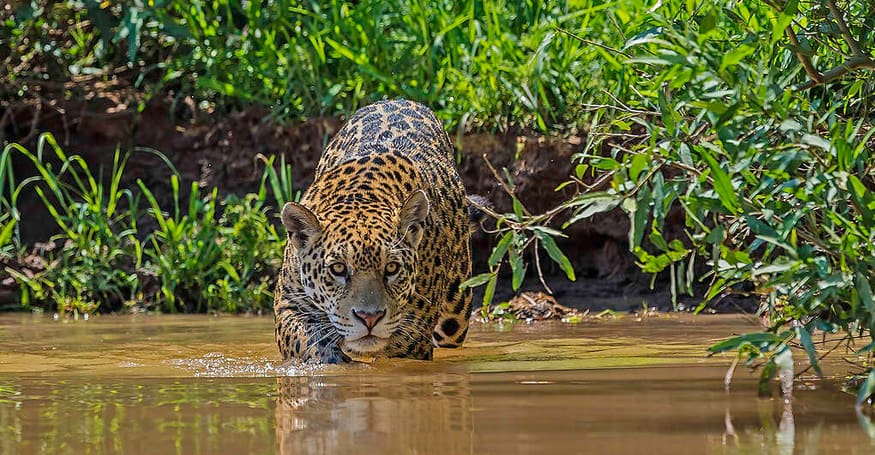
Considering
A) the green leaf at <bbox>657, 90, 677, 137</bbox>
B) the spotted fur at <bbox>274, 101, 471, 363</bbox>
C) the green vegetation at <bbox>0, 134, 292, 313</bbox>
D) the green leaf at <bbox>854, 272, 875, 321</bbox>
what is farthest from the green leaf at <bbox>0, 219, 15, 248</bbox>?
the green leaf at <bbox>854, 272, 875, 321</bbox>

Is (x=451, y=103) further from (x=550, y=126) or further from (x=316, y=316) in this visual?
(x=316, y=316)

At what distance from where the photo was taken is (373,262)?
572 centimetres

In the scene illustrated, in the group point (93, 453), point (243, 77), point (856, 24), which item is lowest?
point (93, 453)

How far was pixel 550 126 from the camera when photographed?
8.63 metres

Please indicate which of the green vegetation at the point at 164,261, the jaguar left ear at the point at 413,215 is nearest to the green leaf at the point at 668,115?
the jaguar left ear at the point at 413,215

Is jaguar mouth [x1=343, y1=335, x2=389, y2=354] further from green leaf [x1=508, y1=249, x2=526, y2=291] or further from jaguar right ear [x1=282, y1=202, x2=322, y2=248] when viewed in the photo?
green leaf [x1=508, y1=249, x2=526, y2=291]

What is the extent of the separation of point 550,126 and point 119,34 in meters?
3.25

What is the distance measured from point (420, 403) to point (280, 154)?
5889 millimetres

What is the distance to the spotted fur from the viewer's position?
18.6 ft

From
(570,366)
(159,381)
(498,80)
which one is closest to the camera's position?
(159,381)

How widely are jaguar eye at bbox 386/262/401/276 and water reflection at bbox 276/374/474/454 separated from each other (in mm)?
875

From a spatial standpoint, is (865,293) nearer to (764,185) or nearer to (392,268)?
(764,185)

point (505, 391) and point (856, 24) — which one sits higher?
point (856, 24)

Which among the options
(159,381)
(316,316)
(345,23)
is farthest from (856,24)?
(345,23)
